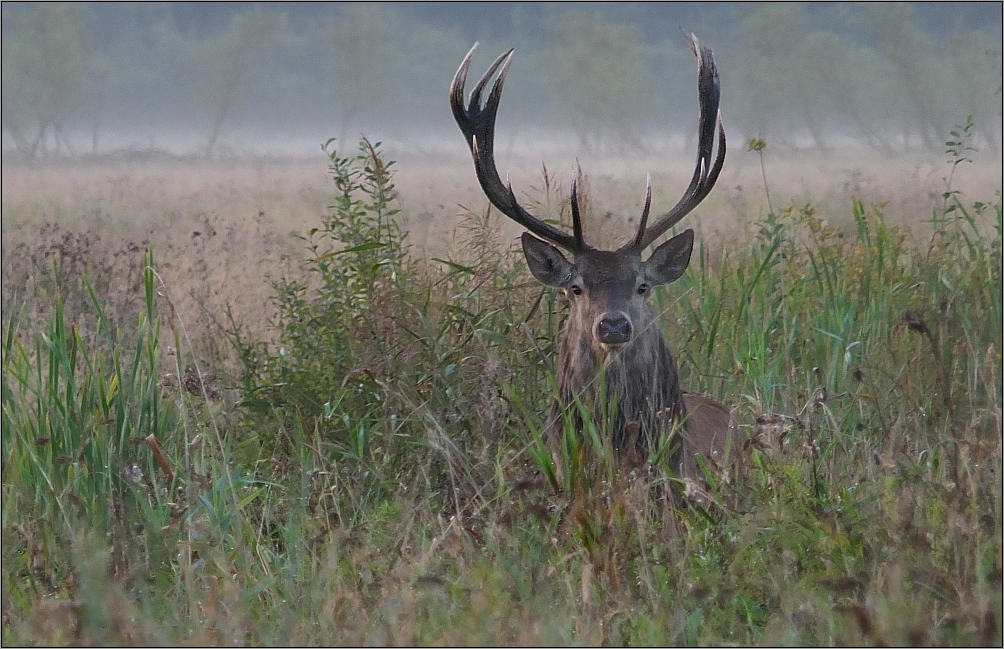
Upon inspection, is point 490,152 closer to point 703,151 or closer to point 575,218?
point 575,218

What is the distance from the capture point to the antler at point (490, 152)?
192 inches

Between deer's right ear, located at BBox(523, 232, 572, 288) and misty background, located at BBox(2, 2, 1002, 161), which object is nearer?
deer's right ear, located at BBox(523, 232, 572, 288)

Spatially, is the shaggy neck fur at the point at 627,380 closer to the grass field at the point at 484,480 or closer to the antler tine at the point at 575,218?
the grass field at the point at 484,480

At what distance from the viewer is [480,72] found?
49000mm

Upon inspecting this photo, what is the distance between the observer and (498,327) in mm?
5020

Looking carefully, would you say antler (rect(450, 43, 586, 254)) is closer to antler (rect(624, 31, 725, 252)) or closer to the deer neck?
antler (rect(624, 31, 725, 252))

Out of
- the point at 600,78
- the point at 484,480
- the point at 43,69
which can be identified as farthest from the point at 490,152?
the point at 600,78

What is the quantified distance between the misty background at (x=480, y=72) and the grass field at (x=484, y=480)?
35.2m

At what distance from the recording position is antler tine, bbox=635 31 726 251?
4957 mm

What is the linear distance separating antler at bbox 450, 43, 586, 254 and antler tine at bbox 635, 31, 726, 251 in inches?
2.5

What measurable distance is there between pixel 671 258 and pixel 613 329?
0.74 m

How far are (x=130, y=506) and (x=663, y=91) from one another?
58.4 metres

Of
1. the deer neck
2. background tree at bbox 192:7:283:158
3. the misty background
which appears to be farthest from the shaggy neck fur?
background tree at bbox 192:7:283:158

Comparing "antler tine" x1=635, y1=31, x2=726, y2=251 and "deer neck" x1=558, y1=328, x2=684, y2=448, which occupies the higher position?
"antler tine" x1=635, y1=31, x2=726, y2=251
